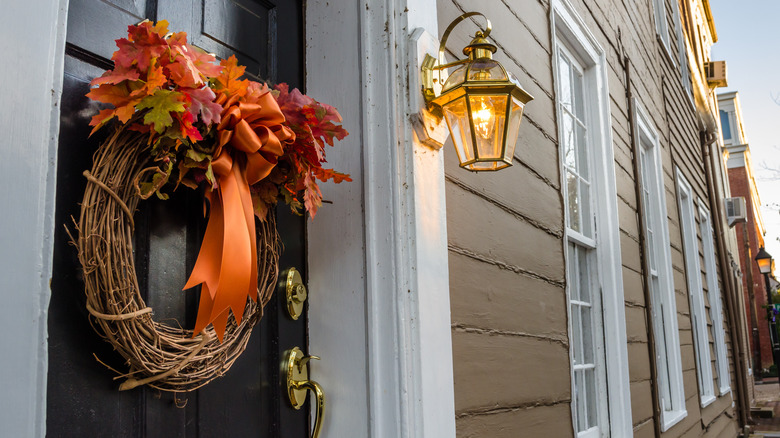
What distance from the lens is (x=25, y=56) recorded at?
2.85ft

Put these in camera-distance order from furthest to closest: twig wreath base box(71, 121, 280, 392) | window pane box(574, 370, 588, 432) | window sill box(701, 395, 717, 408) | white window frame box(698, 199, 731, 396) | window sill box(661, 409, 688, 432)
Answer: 1. white window frame box(698, 199, 731, 396)
2. window sill box(701, 395, 717, 408)
3. window sill box(661, 409, 688, 432)
4. window pane box(574, 370, 588, 432)
5. twig wreath base box(71, 121, 280, 392)

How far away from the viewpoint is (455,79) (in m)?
1.60

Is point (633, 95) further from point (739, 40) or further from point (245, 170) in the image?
point (739, 40)

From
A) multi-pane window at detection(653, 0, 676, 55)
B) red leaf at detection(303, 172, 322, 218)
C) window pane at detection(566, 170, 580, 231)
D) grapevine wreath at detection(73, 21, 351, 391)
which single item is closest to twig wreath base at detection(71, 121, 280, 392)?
grapevine wreath at detection(73, 21, 351, 391)

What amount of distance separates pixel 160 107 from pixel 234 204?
229 mm

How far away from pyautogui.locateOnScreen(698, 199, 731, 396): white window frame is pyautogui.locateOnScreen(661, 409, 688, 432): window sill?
2.91m

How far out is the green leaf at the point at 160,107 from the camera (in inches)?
38.8

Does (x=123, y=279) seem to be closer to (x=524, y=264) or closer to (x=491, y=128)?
(x=491, y=128)

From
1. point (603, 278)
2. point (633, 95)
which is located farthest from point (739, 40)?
point (603, 278)

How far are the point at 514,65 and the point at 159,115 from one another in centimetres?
169

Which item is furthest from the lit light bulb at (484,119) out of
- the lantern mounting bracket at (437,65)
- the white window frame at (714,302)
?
the white window frame at (714,302)

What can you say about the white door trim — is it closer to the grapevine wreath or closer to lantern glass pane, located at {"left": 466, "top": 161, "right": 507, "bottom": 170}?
lantern glass pane, located at {"left": 466, "top": 161, "right": 507, "bottom": 170}

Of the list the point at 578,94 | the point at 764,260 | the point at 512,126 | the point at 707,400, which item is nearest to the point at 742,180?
the point at 764,260

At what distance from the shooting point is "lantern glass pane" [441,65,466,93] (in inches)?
62.6
